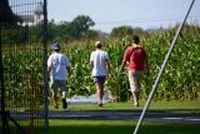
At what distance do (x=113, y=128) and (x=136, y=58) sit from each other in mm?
7803

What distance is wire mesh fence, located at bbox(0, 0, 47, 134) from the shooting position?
12414mm

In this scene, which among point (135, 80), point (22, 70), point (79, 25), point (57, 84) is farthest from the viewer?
point (79, 25)

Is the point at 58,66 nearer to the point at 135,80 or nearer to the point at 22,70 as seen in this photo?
the point at 135,80

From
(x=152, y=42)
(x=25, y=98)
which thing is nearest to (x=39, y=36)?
(x=25, y=98)

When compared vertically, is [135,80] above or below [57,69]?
below

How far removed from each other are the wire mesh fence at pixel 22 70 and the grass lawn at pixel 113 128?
3.35 meters

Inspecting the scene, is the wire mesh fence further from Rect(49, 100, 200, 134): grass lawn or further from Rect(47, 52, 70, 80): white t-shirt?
Rect(47, 52, 70, 80): white t-shirt

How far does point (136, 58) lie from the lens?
24641 millimetres

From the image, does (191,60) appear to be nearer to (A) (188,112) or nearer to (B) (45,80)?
(A) (188,112)

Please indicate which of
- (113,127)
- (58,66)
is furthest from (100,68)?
(113,127)

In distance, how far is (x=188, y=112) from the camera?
21062 mm

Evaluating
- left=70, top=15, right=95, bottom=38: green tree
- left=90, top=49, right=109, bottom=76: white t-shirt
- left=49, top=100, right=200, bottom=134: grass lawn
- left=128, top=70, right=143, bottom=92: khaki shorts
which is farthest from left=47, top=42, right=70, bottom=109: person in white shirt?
left=70, top=15, right=95, bottom=38: green tree

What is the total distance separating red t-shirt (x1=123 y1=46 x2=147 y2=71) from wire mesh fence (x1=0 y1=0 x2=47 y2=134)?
1146cm

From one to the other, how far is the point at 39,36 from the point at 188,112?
30.5ft
